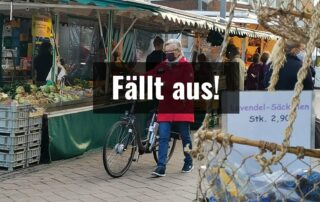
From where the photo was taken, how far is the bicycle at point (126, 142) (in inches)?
240

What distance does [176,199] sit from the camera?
547 centimetres

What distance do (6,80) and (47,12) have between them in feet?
10.3

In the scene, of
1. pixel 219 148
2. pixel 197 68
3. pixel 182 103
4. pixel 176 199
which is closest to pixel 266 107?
pixel 219 148

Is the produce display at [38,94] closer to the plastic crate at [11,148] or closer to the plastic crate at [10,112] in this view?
the plastic crate at [10,112]

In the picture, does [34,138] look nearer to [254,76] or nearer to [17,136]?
[17,136]

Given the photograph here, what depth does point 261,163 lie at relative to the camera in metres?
1.57

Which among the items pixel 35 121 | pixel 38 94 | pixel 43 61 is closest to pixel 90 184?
pixel 35 121

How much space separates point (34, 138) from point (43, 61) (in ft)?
14.3

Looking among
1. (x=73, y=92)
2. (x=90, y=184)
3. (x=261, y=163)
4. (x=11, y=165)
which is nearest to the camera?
(x=261, y=163)

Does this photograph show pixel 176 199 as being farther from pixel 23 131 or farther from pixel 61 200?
pixel 23 131

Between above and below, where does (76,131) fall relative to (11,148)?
above

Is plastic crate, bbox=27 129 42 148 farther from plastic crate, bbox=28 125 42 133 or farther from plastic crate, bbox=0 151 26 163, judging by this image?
plastic crate, bbox=0 151 26 163

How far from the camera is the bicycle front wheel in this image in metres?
6.10

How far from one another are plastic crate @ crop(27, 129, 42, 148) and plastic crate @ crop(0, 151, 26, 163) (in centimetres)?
17
